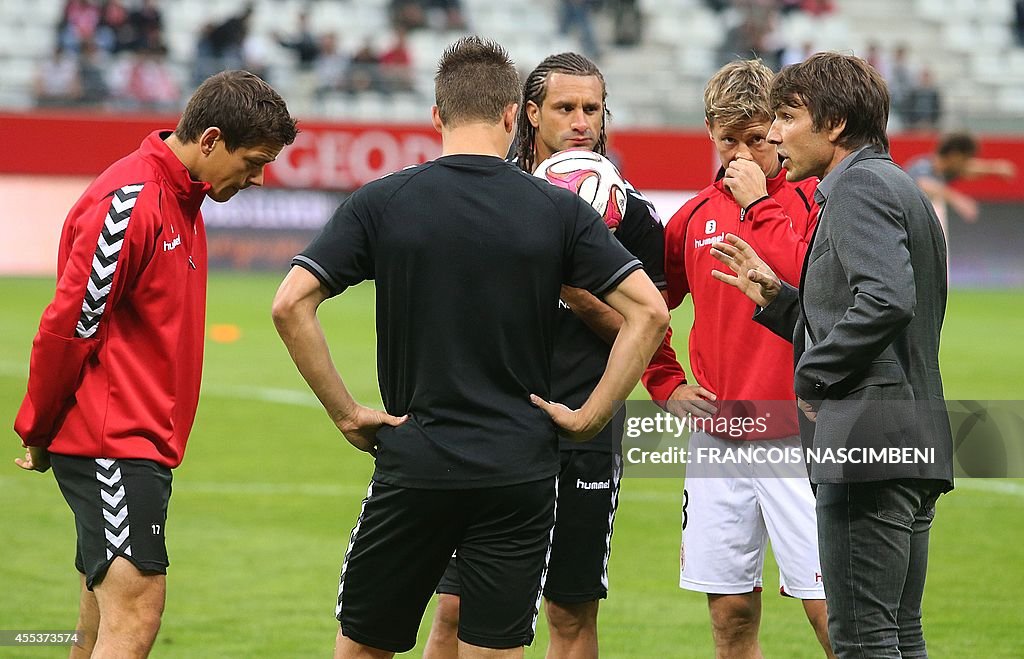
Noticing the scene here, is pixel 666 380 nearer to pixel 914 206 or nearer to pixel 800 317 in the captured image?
pixel 800 317

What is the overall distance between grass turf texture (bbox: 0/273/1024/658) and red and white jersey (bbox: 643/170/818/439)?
5.35 feet

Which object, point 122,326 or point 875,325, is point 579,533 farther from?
point 122,326

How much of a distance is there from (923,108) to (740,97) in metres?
21.8

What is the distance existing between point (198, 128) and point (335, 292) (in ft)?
2.99

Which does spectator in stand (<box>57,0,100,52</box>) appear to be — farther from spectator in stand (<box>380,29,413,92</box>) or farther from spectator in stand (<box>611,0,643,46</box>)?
spectator in stand (<box>611,0,643,46</box>)

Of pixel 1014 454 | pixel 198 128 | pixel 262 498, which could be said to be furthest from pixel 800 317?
pixel 262 498

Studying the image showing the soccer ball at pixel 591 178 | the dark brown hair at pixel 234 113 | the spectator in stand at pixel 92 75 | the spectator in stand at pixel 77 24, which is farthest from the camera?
the spectator in stand at pixel 77 24

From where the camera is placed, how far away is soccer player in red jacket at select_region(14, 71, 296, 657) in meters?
4.12

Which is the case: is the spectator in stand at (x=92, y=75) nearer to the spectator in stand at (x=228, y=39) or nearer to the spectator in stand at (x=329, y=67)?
the spectator in stand at (x=228, y=39)

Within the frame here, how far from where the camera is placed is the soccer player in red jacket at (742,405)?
15.8 ft

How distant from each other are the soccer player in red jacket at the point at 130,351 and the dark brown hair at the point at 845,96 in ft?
5.35

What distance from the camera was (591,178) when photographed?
4.46 m

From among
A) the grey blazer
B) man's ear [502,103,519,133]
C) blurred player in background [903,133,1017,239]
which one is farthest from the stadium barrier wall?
man's ear [502,103,519,133]

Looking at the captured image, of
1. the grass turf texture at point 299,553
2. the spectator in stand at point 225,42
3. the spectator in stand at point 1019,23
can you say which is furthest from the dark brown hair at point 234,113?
the spectator in stand at point 1019,23
